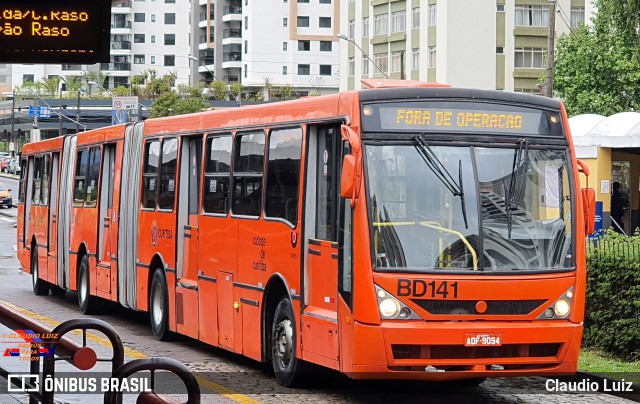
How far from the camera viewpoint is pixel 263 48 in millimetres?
130375

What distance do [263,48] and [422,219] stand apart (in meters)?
120

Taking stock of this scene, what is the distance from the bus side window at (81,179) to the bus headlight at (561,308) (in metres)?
12.5

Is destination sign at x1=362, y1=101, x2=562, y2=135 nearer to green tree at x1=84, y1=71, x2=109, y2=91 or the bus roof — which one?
the bus roof

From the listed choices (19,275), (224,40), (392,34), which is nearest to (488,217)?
(19,275)

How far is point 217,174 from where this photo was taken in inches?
615

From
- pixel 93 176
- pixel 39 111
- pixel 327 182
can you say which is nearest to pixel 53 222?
pixel 93 176

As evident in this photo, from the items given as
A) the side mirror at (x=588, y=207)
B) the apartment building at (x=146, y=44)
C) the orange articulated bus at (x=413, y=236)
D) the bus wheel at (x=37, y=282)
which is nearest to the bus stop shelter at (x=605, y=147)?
the bus wheel at (x=37, y=282)

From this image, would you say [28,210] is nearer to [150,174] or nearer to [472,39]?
[150,174]

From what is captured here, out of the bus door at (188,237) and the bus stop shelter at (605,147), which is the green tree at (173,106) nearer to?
the bus stop shelter at (605,147)

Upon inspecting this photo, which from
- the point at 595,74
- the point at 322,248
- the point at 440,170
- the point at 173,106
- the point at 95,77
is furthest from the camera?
the point at 95,77

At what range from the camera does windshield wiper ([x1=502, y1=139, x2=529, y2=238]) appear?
1169cm

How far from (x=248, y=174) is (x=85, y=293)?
8.37 metres

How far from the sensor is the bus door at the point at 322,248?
12062mm

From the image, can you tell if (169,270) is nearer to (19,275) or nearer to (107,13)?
(107,13)
